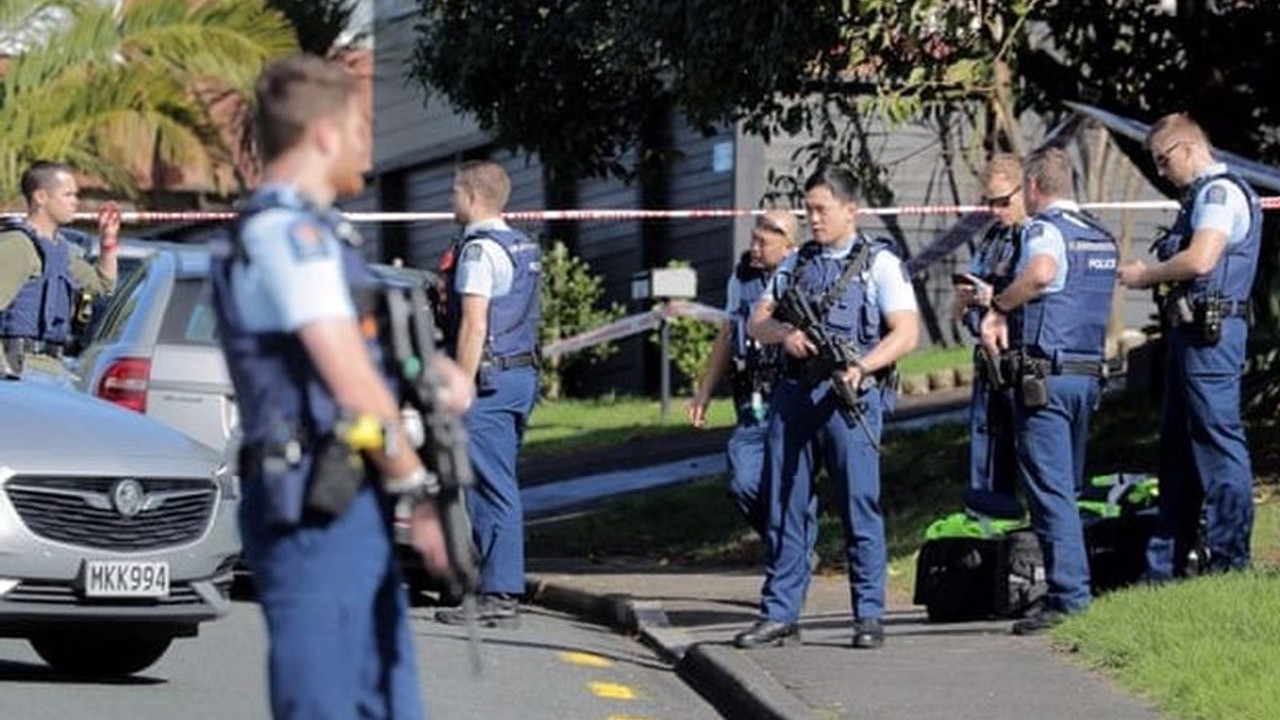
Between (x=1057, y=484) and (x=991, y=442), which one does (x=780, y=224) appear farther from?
(x=1057, y=484)

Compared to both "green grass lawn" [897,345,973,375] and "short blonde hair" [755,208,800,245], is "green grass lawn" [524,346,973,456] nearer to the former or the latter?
"green grass lawn" [897,345,973,375]

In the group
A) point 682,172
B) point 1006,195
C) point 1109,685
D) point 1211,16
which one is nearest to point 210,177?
point 682,172

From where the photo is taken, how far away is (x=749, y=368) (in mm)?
13328

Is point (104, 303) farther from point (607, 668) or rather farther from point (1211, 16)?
point (1211, 16)

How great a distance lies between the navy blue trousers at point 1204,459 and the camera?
1169 centimetres

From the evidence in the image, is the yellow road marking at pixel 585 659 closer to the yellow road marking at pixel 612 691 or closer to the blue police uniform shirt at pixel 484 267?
the yellow road marking at pixel 612 691

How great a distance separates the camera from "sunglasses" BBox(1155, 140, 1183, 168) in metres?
11.7

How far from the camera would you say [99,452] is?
1080 centimetres

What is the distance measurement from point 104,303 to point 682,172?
14277mm

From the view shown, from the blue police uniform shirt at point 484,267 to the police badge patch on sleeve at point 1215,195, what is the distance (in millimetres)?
2982

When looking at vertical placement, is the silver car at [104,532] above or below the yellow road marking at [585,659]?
above

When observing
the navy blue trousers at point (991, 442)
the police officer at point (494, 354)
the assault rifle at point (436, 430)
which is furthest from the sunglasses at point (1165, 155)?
the assault rifle at point (436, 430)

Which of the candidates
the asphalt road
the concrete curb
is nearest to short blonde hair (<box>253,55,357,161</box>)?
the concrete curb

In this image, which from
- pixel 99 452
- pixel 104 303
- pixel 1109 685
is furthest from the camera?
pixel 104 303
